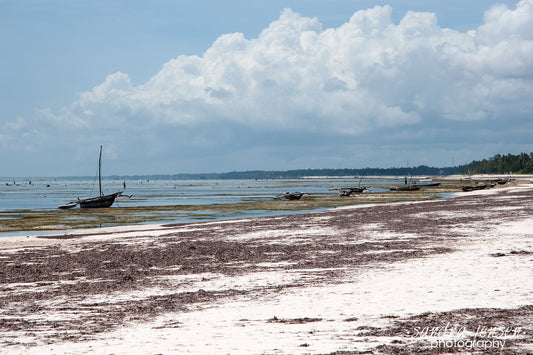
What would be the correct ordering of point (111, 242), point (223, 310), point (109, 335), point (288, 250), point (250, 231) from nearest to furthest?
point (109, 335), point (223, 310), point (288, 250), point (111, 242), point (250, 231)

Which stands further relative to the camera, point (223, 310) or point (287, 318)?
point (223, 310)

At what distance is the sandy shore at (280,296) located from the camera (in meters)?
8.81

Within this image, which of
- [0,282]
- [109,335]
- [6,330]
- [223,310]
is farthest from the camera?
[0,282]

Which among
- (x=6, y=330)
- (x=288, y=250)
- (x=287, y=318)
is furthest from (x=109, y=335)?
(x=288, y=250)

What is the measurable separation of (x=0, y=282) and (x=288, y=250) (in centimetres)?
1038

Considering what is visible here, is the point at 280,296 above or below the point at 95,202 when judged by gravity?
below

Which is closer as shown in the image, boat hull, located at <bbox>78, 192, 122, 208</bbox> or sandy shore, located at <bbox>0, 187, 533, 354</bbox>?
sandy shore, located at <bbox>0, 187, 533, 354</bbox>

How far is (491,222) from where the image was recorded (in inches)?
1129

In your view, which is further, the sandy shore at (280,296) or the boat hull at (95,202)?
the boat hull at (95,202)

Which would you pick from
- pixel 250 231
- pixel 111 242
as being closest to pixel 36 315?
pixel 111 242

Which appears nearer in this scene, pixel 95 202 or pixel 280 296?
pixel 280 296

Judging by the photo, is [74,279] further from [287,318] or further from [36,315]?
[287,318]

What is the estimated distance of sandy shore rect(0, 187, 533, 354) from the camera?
28.9 feet

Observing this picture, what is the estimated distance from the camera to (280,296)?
41.4 ft
